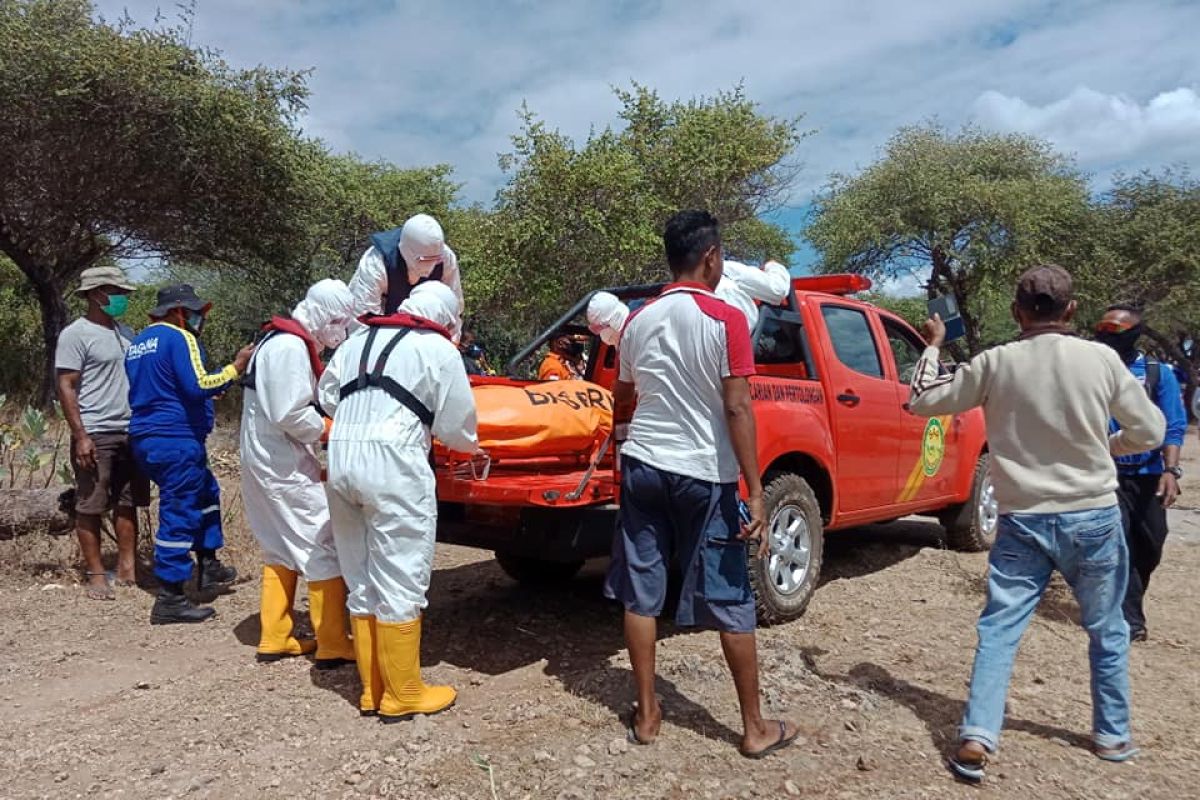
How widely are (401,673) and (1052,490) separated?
247 cm

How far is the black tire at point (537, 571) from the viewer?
566 centimetres

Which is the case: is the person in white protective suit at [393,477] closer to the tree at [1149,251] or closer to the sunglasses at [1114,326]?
the sunglasses at [1114,326]

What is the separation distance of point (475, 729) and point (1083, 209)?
23292mm

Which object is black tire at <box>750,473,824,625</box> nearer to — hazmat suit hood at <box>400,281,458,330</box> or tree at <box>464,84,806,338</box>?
hazmat suit hood at <box>400,281,458,330</box>

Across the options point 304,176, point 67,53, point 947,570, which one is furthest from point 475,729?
point 304,176

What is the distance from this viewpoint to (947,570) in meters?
6.04

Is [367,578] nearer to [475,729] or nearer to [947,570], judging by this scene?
[475,729]

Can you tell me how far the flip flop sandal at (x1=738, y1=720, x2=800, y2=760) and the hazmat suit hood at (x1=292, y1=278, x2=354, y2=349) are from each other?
2.68 metres

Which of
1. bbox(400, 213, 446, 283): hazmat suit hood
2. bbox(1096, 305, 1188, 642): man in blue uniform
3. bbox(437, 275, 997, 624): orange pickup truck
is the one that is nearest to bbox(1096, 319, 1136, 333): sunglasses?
bbox(1096, 305, 1188, 642): man in blue uniform

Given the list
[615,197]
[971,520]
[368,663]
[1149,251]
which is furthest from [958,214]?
[368,663]

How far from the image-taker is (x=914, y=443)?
19.4ft

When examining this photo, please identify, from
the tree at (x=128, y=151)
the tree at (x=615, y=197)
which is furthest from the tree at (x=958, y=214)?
the tree at (x=128, y=151)

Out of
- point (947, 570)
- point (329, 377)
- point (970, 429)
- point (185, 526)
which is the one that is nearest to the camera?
point (329, 377)

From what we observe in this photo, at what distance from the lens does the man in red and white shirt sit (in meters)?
3.18
